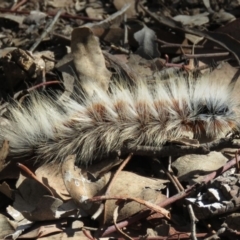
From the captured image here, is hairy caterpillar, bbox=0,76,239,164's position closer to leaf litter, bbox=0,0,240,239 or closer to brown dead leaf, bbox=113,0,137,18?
leaf litter, bbox=0,0,240,239

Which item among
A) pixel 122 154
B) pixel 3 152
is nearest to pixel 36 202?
pixel 3 152

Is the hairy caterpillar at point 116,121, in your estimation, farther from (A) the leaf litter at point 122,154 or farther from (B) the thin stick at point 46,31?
(B) the thin stick at point 46,31

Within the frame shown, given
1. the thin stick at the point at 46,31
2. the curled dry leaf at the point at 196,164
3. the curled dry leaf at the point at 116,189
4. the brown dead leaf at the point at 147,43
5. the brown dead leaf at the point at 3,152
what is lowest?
the curled dry leaf at the point at 196,164

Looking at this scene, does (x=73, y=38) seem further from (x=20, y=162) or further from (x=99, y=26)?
(x=20, y=162)

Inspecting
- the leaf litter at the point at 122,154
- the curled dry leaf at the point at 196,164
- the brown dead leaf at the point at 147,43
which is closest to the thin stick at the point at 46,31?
the leaf litter at the point at 122,154

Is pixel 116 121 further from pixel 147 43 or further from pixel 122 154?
pixel 147 43

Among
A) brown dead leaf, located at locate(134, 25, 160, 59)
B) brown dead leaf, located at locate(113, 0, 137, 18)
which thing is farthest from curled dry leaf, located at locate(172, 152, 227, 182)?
brown dead leaf, located at locate(113, 0, 137, 18)
